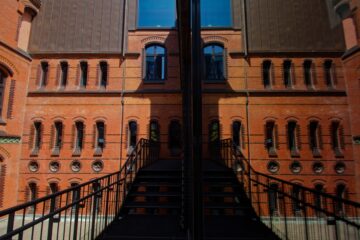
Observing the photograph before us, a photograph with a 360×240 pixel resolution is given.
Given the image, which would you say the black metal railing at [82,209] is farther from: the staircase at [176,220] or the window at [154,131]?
the window at [154,131]

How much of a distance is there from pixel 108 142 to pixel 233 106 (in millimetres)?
5282

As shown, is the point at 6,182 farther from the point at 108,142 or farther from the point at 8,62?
the point at 8,62

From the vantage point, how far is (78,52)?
10891mm

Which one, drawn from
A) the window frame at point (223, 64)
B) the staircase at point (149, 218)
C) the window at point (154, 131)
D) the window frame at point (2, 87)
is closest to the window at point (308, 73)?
the window frame at point (223, 64)

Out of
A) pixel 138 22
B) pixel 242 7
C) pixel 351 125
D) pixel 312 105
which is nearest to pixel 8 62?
pixel 138 22

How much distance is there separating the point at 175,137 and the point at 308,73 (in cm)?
604

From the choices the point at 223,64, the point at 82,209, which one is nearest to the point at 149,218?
the point at 82,209

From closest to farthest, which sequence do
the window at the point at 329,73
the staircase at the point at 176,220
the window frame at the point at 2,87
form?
1. the staircase at the point at 176,220
2. the window at the point at 329,73
3. the window frame at the point at 2,87

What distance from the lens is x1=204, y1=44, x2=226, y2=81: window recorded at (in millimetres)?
10703

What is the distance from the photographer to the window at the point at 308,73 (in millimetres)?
10148

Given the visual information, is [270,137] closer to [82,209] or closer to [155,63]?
[155,63]

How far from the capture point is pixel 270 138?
1009 centimetres

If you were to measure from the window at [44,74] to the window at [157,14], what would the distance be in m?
4.46

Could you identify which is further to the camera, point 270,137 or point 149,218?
point 270,137
